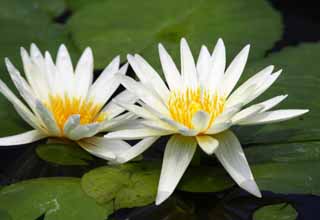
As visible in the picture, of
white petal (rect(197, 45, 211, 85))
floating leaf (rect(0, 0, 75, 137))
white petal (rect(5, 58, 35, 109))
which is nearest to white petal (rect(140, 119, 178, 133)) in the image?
white petal (rect(197, 45, 211, 85))

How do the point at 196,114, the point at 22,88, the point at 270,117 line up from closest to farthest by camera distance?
the point at 196,114
the point at 270,117
the point at 22,88

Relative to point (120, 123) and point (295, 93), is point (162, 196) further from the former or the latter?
point (295, 93)

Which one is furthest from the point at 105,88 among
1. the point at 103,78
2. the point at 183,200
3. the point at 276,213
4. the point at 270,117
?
the point at 276,213

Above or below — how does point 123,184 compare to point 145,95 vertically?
below

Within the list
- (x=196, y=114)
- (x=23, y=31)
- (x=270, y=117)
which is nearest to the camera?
(x=196, y=114)

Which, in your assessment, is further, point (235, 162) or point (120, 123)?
point (120, 123)

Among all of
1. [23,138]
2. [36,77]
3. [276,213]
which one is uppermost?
[36,77]

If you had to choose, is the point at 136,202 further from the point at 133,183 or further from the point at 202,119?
the point at 202,119
